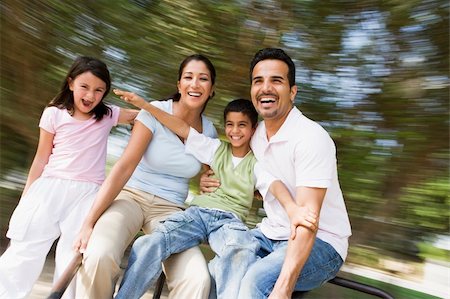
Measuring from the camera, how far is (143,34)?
3104mm

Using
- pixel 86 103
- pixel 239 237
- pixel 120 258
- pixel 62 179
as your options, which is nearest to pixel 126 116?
pixel 86 103

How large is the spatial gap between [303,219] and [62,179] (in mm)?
1200

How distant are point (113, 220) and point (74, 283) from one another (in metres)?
0.31

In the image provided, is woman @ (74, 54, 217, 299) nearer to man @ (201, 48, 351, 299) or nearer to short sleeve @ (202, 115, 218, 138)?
short sleeve @ (202, 115, 218, 138)

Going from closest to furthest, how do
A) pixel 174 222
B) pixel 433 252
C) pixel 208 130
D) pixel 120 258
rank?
pixel 120 258 → pixel 174 222 → pixel 208 130 → pixel 433 252

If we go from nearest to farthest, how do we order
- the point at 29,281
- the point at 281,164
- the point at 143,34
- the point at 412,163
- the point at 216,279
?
the point at 216,279 < the point at 281,164 < the point at 29,281 < the point at 412,163 < the point at 143,34

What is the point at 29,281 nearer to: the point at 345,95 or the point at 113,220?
the point at 113,220

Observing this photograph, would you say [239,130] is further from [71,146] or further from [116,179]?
[71,146]

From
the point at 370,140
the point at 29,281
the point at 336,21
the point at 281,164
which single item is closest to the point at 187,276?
the point at 281,164

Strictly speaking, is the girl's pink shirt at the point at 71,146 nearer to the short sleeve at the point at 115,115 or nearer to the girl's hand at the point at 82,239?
the short sleeve at the point at 115,115

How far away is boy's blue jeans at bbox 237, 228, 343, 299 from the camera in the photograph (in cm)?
180

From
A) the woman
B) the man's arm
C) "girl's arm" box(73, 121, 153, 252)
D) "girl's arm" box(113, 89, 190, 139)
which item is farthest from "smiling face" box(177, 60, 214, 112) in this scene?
the man's arm

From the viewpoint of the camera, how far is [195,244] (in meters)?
2.12

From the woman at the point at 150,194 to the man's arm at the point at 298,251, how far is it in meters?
0.34
